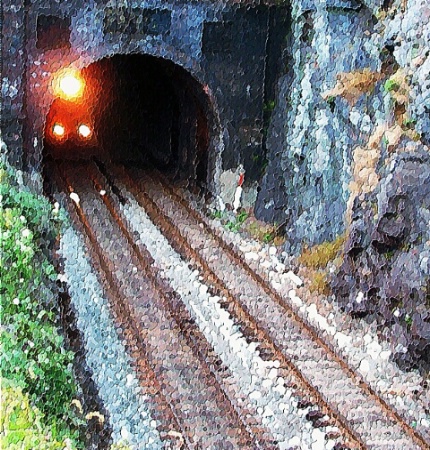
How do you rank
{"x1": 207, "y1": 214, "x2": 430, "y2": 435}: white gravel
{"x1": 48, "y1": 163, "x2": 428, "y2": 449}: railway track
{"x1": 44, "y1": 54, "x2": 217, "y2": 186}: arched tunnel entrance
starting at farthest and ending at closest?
{"x1": 44, "y1": 54, "x2": 217, "y2": 186}: arched tunnel entrance → {"x1": 207, "y1": 214, "x2": 430, "y2": 435}: white gravel → {"x1": 48, "y1": 163, "x2": 428, "y2": 449}: railway track

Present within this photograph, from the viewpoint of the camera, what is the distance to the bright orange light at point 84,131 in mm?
17406

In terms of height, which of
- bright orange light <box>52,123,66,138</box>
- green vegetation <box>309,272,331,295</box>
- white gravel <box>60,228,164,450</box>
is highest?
bright orange light <box>52,123,66,138</box>

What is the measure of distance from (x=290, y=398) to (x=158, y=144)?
10877mm

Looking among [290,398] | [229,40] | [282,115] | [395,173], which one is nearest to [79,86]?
[229,40]

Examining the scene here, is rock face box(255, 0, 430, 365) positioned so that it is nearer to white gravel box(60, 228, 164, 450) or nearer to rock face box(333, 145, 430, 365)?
rock face box(333, 145, 430, 365)

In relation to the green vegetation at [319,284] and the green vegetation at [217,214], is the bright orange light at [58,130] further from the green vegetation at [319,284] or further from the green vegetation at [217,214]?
the green vegetation at [319,284]

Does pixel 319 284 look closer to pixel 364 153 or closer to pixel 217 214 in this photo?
pixel 364 153

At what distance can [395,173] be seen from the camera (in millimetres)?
9109

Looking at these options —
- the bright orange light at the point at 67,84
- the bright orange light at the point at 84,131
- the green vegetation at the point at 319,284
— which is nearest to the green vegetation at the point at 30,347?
the bright orange light at the point at 67,84

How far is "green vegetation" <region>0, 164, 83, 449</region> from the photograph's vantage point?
5316mm

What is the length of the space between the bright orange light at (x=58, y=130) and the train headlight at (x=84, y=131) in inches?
17.0

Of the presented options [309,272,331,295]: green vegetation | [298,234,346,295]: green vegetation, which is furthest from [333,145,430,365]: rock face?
[298,234,346,295]: green vegetation

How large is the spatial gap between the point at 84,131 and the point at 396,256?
10.6m

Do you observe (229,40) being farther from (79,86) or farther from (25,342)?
(25,342)
